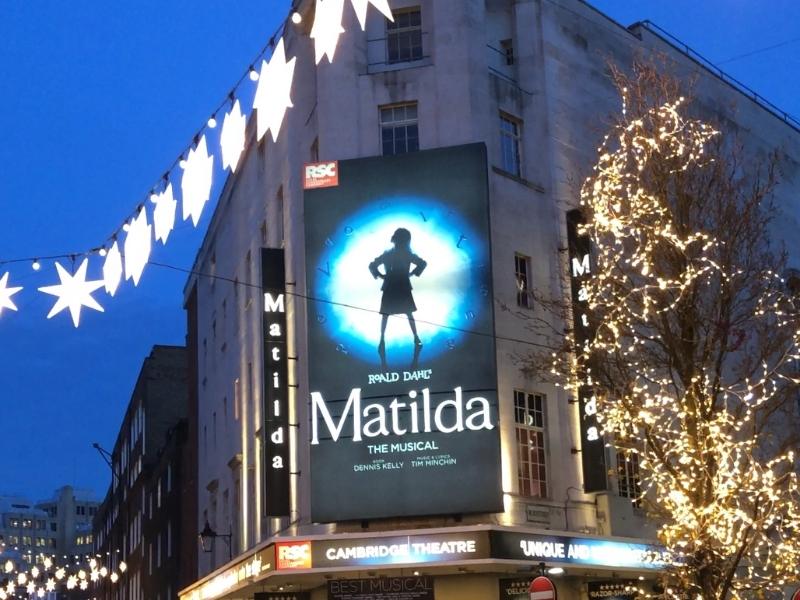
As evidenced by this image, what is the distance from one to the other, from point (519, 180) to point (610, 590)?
31.3ft

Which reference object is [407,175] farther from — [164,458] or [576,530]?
[164,458]

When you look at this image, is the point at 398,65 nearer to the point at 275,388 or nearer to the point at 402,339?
the point at 402,339

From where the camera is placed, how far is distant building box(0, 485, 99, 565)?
605ft

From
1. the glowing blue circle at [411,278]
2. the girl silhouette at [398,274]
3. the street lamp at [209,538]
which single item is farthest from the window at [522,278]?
the street lamp at [209,538]

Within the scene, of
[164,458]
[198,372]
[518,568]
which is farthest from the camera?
[164,458]

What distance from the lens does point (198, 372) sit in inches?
1781

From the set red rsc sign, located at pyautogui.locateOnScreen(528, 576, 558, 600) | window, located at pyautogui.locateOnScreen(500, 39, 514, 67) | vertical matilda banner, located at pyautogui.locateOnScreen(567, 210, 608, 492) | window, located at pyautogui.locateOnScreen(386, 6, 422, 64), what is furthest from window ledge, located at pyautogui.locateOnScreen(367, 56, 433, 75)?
red rsc sign, located at pyautogui.locateOnScreen(528, 576, 558, 600)

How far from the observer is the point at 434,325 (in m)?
25.9

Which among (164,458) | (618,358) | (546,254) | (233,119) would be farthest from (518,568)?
(164,458)

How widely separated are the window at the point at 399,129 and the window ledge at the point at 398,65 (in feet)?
2.95

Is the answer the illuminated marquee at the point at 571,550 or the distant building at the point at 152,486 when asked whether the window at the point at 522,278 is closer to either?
the illuminated marquee at the point at 571,550

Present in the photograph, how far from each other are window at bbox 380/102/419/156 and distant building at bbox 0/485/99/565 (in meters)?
163

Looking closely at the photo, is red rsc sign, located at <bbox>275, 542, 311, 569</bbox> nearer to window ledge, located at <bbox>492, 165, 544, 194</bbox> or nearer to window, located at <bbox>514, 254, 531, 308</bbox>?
window, located at <bbox>514, 254, 531, 308</bbox>

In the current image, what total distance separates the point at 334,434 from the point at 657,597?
7.96 meters
